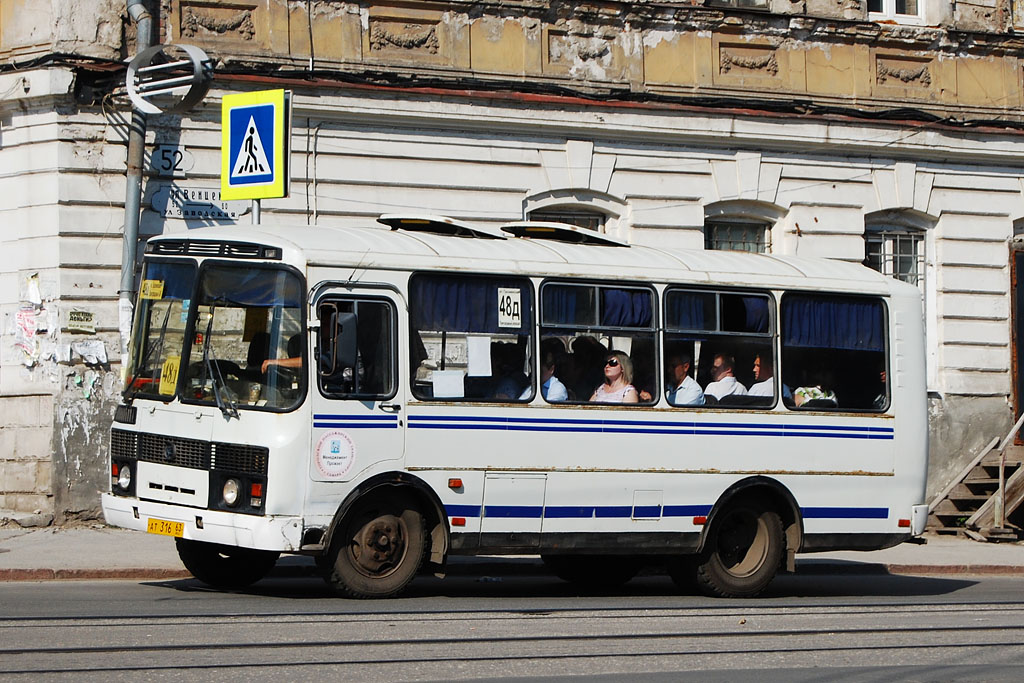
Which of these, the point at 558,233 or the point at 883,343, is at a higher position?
the point at 558,233

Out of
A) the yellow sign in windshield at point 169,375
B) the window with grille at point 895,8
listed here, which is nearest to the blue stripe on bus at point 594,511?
the yellow sign in windshield at point 169,375

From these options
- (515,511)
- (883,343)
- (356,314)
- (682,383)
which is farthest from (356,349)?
(883,343)

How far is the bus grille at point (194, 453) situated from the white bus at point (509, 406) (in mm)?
17

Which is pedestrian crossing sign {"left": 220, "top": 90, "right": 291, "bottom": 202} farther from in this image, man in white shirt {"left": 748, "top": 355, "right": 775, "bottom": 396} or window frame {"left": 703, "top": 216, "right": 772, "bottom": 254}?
window frame {"left": 703, "top": 216, "right": 772, "bottom": 254}

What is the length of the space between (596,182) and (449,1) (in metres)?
3.01

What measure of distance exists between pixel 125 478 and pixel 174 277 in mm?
1607

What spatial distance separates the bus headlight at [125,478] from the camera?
1183 centimetres

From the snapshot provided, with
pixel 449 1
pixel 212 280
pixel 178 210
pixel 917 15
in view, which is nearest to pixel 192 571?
pixel 212 280

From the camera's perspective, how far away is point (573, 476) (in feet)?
41.0

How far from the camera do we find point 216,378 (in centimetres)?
1144

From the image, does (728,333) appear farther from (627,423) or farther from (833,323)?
(627,423)

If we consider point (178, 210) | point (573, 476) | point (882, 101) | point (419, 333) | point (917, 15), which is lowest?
point (573, 476)

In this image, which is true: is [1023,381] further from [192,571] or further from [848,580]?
[192,571]

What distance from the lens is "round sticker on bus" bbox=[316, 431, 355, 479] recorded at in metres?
11.3
